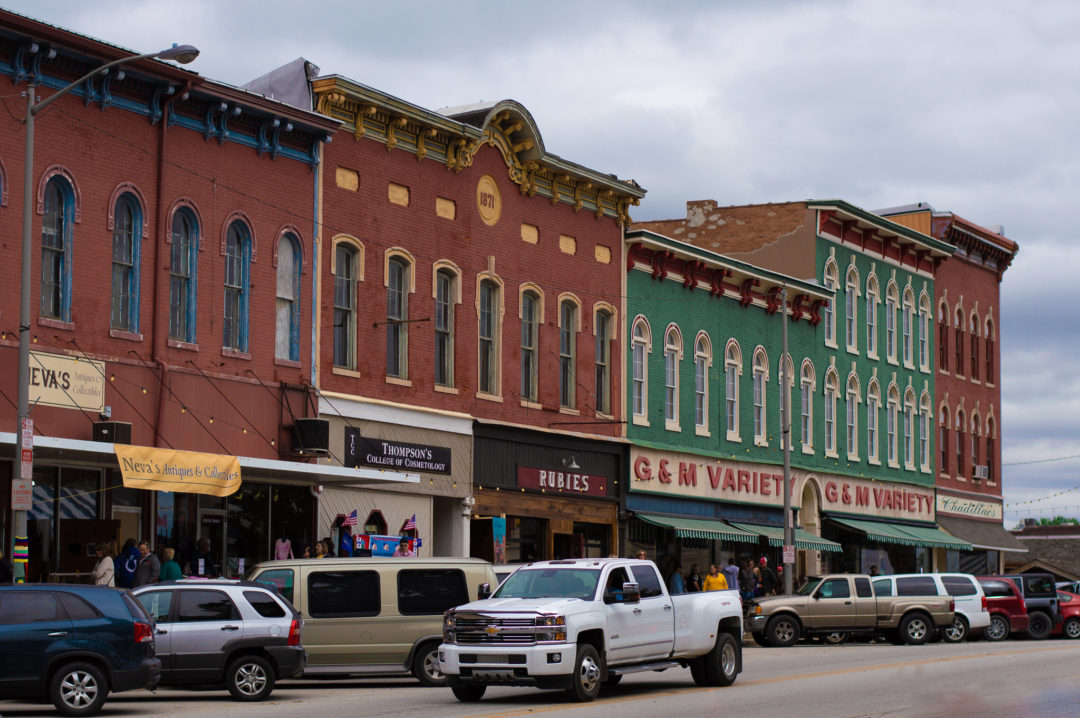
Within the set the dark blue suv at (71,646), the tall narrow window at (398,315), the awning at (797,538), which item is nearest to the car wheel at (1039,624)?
the awning at (797,538)

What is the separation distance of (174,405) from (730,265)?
69.9ft

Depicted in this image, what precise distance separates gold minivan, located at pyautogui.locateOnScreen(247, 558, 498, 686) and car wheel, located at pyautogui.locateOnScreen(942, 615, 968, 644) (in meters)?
16.8

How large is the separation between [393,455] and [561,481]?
677 centimetres

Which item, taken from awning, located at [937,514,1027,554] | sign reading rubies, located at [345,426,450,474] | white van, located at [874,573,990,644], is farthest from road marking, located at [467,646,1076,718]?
awning, located at [937,514,1027,554]

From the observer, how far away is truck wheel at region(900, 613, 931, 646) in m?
34.3

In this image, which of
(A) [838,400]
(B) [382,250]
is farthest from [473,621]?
(A) [838,400]

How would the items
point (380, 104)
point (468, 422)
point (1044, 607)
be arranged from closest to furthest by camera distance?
point (380, 104) → point (468, 422) → point (1044, 607)

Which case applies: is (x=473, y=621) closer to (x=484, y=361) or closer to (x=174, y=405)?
(x=174, y=405)

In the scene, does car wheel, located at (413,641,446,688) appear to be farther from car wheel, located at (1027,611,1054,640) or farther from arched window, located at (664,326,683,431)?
arched window, located at (664,326,683,431)

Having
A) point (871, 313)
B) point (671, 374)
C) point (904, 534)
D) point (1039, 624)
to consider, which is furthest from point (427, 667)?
point (871, 313)

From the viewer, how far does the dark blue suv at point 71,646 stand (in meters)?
16.9

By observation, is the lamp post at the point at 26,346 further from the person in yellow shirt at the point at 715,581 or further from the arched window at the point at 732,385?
the arched window at the point at 732,385

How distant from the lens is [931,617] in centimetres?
3450

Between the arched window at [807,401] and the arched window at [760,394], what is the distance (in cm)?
220
